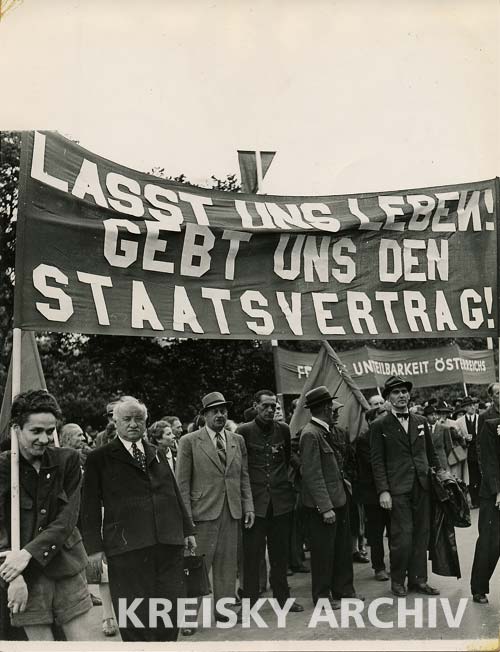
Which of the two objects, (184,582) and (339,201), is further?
(339,201)

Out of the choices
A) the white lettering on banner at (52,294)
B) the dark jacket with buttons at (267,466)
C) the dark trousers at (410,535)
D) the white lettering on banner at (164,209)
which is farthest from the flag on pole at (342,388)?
the white lettering on banner at (52,294)

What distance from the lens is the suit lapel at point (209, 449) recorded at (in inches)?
250

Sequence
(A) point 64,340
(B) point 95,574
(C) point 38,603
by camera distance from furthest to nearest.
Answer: (A) point 64,340
(B) point 95,574
(C) point 38,603

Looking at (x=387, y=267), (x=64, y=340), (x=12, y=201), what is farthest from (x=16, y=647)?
(x=64, y=340)

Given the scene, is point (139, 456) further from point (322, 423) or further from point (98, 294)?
point (322, 423)

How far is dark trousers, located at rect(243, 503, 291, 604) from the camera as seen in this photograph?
6527mm

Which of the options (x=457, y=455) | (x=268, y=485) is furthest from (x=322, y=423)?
(x=457, y=455)

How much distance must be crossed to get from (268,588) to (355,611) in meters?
1.73

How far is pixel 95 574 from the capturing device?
5.33 metres

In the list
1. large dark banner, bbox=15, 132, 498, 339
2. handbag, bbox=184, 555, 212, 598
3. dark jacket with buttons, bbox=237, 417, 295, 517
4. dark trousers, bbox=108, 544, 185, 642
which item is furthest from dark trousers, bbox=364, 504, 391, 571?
dark trousers, bbox=108, 544, 185, 642

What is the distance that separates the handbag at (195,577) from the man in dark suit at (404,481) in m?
1.96

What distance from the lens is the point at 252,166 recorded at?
6.88 m

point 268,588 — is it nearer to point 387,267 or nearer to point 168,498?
point 168,498

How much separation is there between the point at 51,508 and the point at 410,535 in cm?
346
